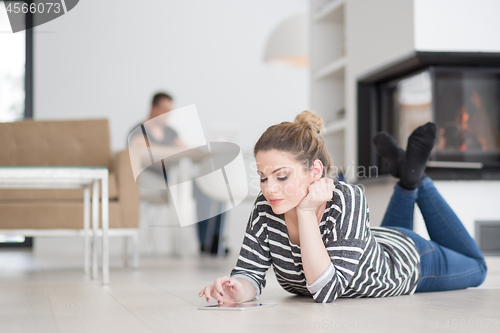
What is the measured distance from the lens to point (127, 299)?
156 cm

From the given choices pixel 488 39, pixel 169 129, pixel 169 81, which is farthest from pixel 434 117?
pixel 169 81

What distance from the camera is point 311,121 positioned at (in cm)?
142

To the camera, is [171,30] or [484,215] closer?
[484,215]

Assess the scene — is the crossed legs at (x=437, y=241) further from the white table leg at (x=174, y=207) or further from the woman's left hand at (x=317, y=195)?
the white table leg at (x=174, y=207)

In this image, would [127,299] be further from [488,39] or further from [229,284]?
[488,39]

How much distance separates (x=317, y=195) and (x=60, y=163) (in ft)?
7.53

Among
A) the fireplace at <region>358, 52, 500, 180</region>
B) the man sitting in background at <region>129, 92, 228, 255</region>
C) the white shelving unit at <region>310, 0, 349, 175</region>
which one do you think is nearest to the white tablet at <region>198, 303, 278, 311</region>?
the fireplace at <region>358, 52, 500, 180</region>

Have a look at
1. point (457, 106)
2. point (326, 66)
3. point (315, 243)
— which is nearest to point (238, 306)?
point (315, 243)

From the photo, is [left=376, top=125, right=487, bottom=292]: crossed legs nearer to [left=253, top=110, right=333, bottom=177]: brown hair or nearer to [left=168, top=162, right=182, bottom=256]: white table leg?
[left=253, top=110, right=333, bottom=177]: brown hair

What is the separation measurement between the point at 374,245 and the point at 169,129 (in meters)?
2.83

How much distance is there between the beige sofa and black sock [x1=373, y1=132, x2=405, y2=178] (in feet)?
4.42

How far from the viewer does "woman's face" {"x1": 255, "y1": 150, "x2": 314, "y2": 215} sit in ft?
4.21

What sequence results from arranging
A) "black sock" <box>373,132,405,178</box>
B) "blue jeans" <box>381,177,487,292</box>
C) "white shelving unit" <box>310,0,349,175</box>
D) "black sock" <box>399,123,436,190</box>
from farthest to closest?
1. "white shelving unit" <box>310,0,349,175</box>
2. "black sock" <box>373,132,405,178</box>
3. "black sock" <box>399,123,436,190</box>
4. "blue jeans" <box>381,177,487,292</box>

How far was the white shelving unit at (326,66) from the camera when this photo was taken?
4148 millimetres
